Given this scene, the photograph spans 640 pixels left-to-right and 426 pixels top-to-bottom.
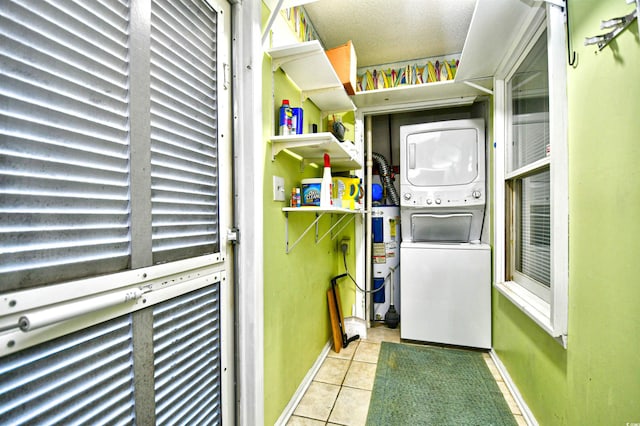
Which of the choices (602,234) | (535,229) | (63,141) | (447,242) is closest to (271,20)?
(63,141)

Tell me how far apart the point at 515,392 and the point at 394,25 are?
9.17 feet

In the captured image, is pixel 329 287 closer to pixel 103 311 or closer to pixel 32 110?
pixel 103 311

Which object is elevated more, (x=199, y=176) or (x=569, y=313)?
(x=199, y=176)

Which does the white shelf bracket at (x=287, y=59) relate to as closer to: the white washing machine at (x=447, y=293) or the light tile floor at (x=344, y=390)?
the white washing machine at (x=447, y=293)

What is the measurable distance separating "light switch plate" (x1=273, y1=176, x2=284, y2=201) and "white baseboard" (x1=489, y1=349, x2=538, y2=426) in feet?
6.21

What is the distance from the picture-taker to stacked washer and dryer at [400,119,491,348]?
2559 millimetres

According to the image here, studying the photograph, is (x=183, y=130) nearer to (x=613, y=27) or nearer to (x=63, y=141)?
(x=63, y=141)

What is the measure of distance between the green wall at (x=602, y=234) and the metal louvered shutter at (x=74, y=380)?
152cm

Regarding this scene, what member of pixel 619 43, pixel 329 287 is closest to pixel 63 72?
pixel 619 43

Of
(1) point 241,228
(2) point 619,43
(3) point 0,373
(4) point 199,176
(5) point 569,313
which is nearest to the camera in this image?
(3) point 0,373

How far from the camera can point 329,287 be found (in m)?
2.61

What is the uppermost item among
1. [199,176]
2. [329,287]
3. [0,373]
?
[199,176]

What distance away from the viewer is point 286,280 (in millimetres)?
1740

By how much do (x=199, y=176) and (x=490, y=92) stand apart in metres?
2.38
